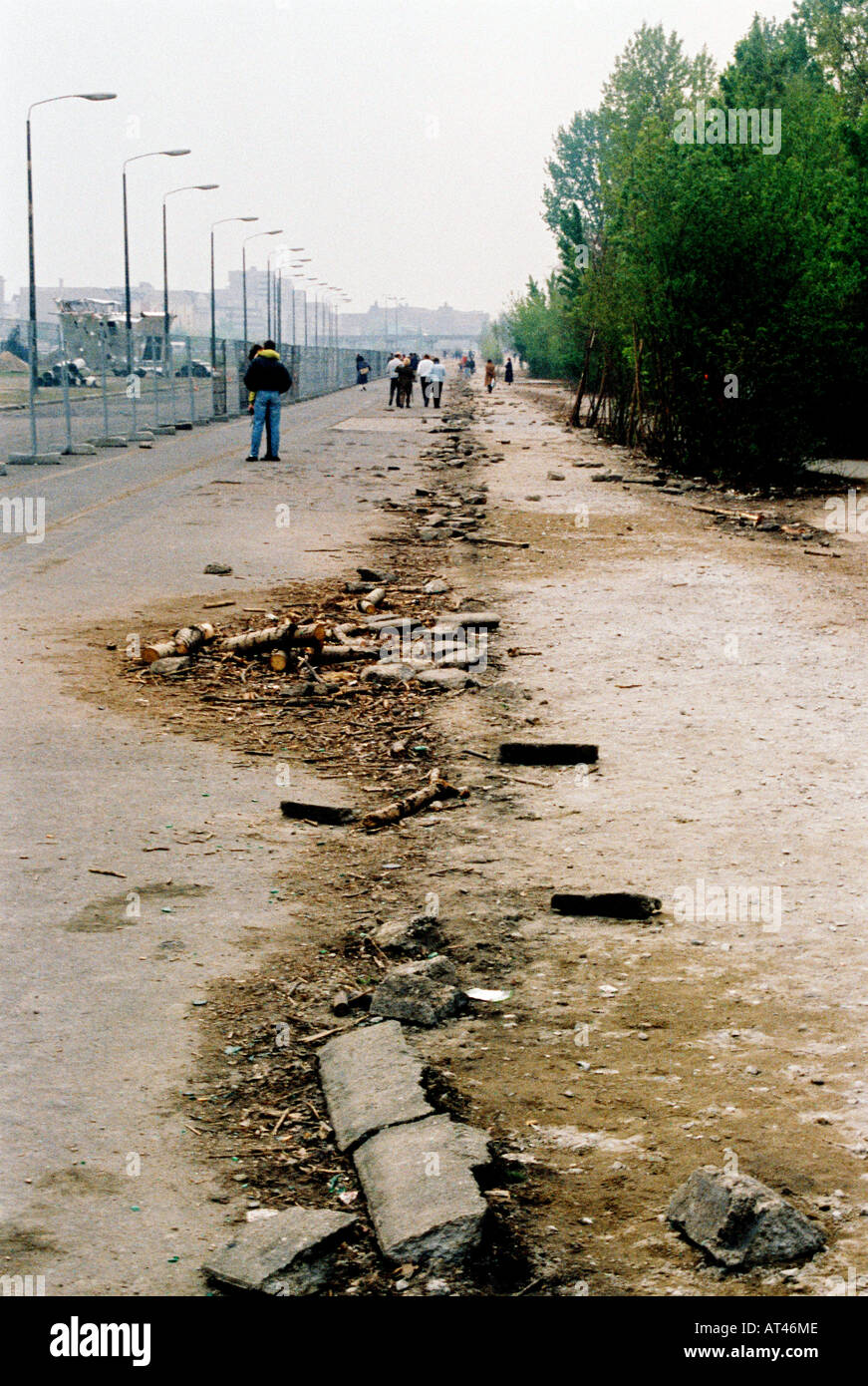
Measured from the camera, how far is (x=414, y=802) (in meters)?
6.49

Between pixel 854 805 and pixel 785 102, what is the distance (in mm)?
27931

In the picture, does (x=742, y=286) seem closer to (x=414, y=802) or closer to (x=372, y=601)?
(x=372, y=601)

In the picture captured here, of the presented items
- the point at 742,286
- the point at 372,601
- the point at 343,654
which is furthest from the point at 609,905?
the point at 742,286

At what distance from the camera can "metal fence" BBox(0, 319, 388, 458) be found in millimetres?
28391

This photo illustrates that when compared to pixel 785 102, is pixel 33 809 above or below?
below

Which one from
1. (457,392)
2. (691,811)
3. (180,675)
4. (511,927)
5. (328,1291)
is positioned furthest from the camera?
(457,392)

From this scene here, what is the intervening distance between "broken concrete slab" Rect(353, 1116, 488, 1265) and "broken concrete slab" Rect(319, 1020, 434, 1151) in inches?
3.0

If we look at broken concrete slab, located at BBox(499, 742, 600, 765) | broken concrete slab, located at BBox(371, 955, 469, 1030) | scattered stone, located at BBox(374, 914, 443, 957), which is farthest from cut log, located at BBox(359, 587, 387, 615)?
broken concrete slab, located at BBox(371, 955, 469, 1030)

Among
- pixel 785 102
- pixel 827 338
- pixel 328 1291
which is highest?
pixel 785 102

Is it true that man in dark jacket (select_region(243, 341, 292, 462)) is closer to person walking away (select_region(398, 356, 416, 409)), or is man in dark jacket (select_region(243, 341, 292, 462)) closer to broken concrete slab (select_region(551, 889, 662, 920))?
broken concrete slab (select_region(551, 889, 662, 920))
